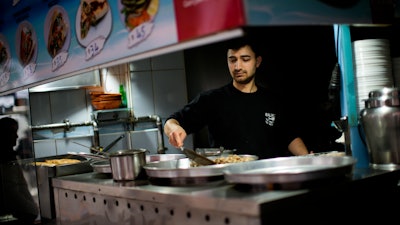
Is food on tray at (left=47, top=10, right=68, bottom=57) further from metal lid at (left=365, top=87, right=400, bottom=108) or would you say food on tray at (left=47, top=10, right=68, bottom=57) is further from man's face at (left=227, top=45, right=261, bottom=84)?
metal lid at (left=365, top=87, right=400, bottom=108)

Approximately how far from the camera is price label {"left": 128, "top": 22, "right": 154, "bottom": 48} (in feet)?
6.00

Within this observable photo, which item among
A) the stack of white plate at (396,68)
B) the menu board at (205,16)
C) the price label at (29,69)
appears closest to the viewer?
the menu board at (205,16)

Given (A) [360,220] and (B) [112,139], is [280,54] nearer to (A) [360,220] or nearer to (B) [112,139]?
(B) [112,139]

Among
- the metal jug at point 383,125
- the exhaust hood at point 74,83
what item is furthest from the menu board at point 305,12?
the exhaust hood at point 74,83

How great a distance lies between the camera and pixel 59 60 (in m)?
2.53

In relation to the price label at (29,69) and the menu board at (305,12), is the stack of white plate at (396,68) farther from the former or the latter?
the price label at (29,69)

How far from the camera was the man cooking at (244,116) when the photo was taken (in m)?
3.50

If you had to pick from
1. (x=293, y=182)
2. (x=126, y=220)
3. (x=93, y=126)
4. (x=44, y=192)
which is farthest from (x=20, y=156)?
(x=293, y=182)

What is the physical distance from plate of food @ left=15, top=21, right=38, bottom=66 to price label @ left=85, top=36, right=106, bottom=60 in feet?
2.30

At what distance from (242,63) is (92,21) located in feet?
4.94

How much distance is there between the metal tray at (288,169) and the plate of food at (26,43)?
5.14 ft

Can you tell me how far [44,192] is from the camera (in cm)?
314

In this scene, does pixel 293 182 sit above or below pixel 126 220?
above

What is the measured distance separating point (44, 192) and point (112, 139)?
7.87 ft
